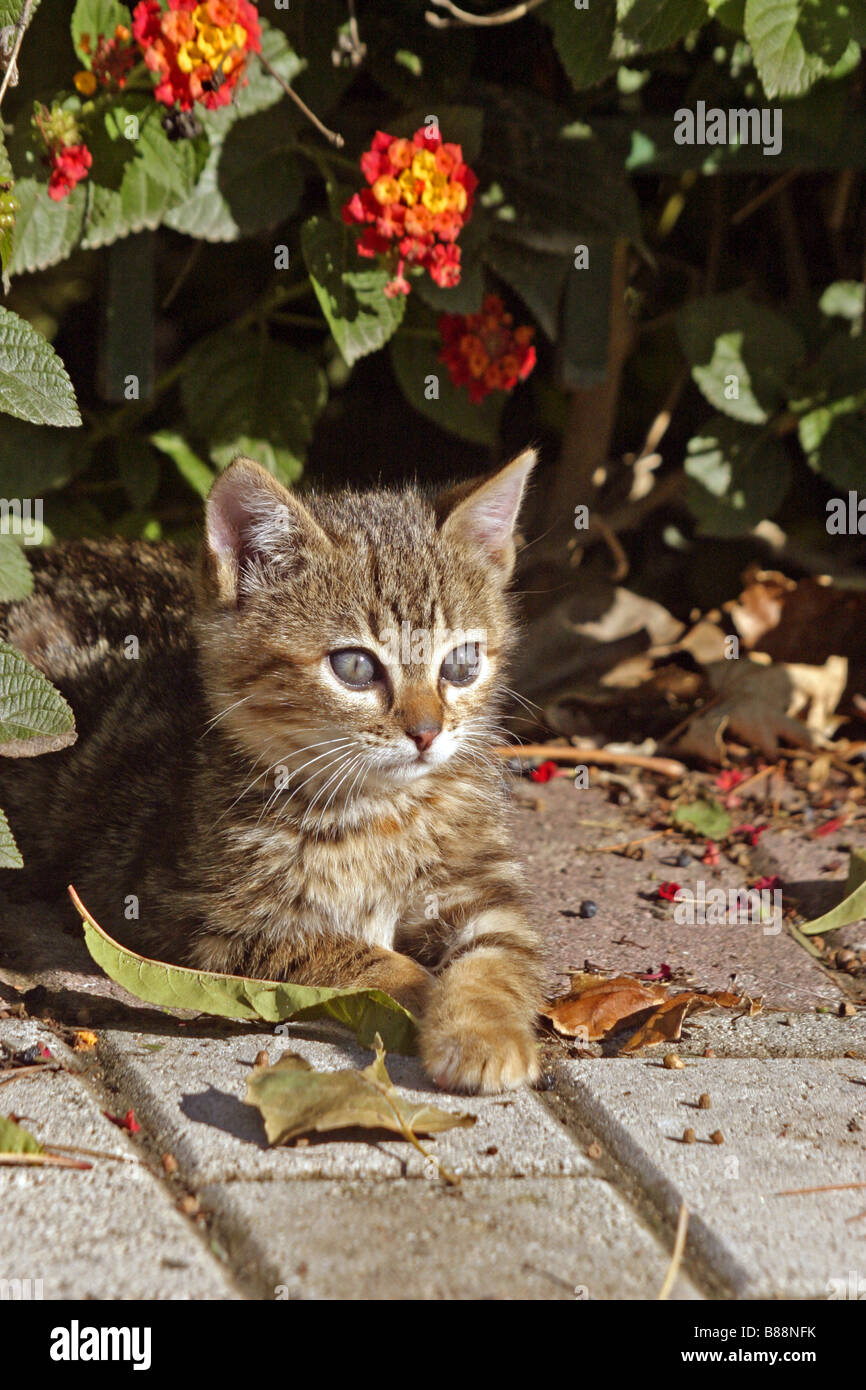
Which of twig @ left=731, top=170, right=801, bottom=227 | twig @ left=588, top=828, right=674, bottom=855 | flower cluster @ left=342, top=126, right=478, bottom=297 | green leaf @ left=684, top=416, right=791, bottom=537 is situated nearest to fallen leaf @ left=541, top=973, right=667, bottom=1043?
twig @ left=588, top=828, right=674, bottom=855

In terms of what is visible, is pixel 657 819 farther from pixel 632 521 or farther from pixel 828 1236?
pixel 828 1236

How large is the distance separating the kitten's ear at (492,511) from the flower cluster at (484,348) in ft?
2.69

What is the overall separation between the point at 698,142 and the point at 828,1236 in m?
3.47

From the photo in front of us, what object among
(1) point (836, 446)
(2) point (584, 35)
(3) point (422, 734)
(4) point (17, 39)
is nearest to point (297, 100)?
(4) point (17, 39)

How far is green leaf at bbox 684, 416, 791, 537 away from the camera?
4.21m

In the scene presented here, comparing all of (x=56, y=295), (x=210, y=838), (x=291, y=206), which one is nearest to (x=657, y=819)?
(x=210, y=838)

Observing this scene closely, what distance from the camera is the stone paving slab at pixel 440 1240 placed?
1871mm

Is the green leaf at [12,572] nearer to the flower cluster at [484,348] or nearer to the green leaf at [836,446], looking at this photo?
the flower cluster at [484,348]

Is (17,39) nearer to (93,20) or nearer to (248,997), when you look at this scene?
(93,20)

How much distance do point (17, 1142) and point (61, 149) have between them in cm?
235

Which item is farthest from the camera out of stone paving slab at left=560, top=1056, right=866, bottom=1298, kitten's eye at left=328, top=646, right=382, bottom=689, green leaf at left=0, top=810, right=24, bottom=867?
kitten's eye at left=328, top=646, right=382, bottom=689

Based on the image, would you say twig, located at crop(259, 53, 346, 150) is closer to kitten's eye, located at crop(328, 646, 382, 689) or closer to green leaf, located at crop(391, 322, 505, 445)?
green leaf, located at crop(391, 322, 505, 445)

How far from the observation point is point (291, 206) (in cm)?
381

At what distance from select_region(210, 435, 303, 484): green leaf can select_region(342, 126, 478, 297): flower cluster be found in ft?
2.73
